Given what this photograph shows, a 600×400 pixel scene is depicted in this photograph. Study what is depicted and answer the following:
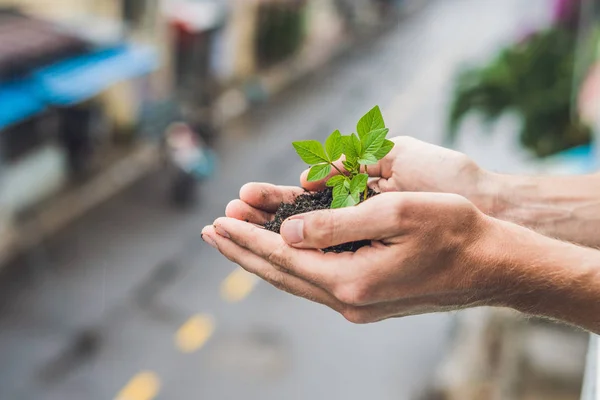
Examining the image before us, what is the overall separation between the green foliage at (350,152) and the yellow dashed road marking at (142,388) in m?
6.56

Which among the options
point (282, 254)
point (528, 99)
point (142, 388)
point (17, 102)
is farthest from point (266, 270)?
point (17, 102)

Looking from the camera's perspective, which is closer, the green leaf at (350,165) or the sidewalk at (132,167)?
the green leaf at (350,165)

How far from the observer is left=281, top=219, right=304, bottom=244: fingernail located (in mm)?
1644

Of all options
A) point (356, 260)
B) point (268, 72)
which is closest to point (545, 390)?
point (356, 260)

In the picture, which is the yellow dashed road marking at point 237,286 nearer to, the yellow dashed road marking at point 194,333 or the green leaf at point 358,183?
the yellow dashed road marking at point 194,333

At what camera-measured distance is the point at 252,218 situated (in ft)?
6.41

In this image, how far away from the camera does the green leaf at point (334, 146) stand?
1.84m

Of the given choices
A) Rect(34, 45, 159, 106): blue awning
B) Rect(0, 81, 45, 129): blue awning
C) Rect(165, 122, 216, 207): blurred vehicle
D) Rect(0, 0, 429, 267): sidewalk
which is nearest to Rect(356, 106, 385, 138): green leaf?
Rect(0, 81, 45, 129): blue awning

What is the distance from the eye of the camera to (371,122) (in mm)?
1822

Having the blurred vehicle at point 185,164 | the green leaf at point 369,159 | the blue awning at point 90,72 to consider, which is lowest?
the green leaf at point 369,159

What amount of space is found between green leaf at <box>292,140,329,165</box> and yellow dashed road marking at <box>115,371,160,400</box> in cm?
657

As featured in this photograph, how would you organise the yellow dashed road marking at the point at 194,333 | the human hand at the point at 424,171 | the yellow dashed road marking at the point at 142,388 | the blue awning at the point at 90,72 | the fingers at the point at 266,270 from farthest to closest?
the blue awning at the point at 90,72, the yellow dashed road marking at the point at 194,333, the yellow dashed road marking at the point at 142,388, the human hand at the point at 424,171, the fingers at the point at 266,270

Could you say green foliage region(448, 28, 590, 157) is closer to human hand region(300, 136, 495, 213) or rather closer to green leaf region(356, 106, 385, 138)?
human hand region(300, 136, 495, 213)

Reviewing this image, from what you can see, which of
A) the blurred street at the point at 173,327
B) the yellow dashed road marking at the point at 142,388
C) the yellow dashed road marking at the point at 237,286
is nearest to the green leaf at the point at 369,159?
the blurred street at the point at 173,327
